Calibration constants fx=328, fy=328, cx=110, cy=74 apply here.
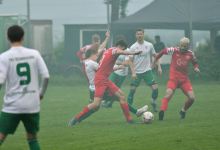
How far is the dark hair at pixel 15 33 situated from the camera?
366 centimetres

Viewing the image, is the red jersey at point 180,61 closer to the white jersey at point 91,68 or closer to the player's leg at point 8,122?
the white jersey at point 91,68

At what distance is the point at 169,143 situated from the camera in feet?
15.6

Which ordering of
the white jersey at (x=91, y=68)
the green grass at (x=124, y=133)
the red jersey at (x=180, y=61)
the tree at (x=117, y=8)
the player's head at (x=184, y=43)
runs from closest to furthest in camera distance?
the green grass at (x=124, y=133)
the white jersey at (x=91, y=68)
the player's head at (x=184, y=43)
the red jersey at (x=180, y=61)
the tree at (x=117, y=8)

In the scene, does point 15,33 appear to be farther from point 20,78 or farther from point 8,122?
point 8,122

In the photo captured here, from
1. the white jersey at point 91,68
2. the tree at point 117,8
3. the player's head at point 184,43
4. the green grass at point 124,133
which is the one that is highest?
the tree at point 117,8

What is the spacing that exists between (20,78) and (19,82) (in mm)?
46

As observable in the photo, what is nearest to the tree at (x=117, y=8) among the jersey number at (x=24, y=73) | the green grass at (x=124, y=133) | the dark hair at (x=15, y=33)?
the green grass at (x=124, y=133)

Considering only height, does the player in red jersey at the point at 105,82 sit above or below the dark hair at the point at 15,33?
below

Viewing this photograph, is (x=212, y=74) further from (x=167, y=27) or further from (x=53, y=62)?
(x=53, y=62)

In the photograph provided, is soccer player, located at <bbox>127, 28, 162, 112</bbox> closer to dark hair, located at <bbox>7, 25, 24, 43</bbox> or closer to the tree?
dark hair, located at <bbox>7, 25, 24, 43</bbox>

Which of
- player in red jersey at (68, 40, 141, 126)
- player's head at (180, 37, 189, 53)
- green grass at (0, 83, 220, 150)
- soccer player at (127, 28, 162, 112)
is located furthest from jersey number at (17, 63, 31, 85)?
soccer player at (127, 28, 162, 112)

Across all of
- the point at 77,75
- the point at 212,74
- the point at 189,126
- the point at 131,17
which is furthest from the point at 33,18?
the point at 189,126

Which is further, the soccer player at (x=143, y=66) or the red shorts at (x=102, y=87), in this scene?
the soccer player at (x=143, y=66)

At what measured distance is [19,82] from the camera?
3.63 metres
